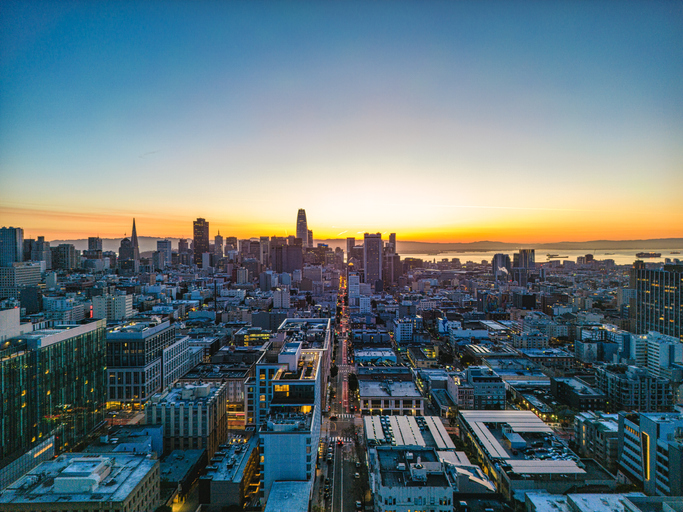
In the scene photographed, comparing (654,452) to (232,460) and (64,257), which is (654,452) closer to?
(232,460)

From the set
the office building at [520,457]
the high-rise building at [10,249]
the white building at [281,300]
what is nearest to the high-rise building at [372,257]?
the white building at [281,300]

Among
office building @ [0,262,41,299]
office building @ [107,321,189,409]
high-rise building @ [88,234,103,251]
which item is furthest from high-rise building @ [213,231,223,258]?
office building @ [107,321,189,409]

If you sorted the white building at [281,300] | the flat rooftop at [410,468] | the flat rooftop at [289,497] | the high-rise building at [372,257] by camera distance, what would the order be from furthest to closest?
the high-rise building at [372,257]
the white building at [281,300]
the flat rooftop at [410,468]
the flat rooftop at [289,497]

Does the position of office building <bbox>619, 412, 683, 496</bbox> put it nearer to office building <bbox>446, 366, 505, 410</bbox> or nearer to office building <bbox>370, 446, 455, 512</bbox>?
office building <bbox>370, 446, 455, 512</bbox>

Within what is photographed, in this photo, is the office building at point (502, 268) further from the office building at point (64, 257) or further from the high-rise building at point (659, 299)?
the office building at point (64, 257)

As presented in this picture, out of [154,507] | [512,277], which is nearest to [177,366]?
[154,507]

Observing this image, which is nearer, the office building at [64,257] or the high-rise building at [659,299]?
the high-rise building at [659,299]

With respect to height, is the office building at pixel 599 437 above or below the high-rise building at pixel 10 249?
below

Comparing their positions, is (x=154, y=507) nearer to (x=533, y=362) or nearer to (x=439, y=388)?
(x=439, y=388)
